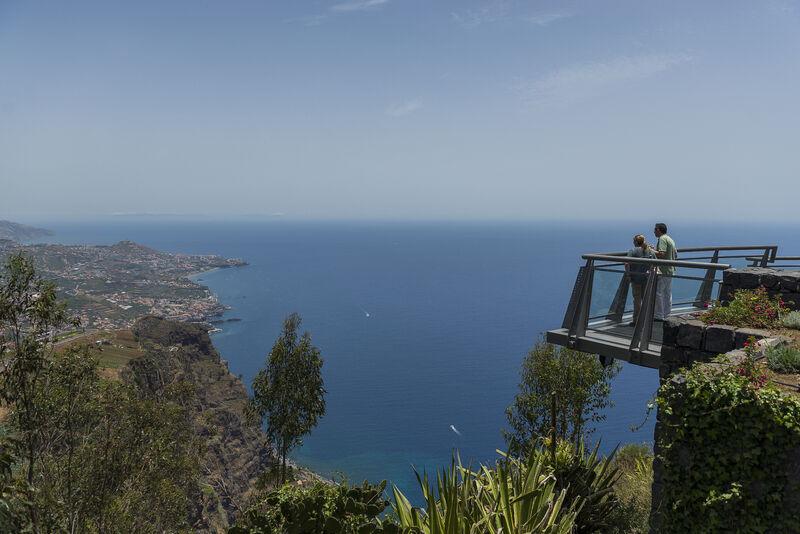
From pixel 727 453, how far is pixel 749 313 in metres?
2.72

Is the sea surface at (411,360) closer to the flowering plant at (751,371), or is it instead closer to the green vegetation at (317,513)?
the flowering plant at (751,371)

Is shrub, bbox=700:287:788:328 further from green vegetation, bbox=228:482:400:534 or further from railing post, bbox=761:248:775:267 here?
railing post, bbox=761:248:775:267

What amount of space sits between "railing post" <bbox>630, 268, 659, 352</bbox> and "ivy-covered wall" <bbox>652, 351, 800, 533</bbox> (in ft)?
8.76

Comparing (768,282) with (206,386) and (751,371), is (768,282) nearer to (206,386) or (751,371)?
(751,371)

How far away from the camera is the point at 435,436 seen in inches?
2675

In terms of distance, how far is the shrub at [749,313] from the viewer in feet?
22.0

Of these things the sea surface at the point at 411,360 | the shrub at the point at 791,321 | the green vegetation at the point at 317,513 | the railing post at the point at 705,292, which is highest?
the railing post at the point at 705,292

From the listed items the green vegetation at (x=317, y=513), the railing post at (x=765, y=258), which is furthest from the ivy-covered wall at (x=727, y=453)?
the railing post at (x=765, y=258)

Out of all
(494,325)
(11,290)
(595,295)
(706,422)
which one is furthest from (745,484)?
(494,325)

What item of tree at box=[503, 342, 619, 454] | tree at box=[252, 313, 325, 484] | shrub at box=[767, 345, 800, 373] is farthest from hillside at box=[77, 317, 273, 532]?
shrub at box=[767, 345, 800, 373]

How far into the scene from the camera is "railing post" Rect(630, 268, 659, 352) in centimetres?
→ 819

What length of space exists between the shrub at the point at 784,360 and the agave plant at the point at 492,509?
2.68m

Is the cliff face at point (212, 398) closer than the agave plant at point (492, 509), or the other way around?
the agave plant at point (492, 509)

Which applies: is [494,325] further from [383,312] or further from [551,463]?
[551,463]
